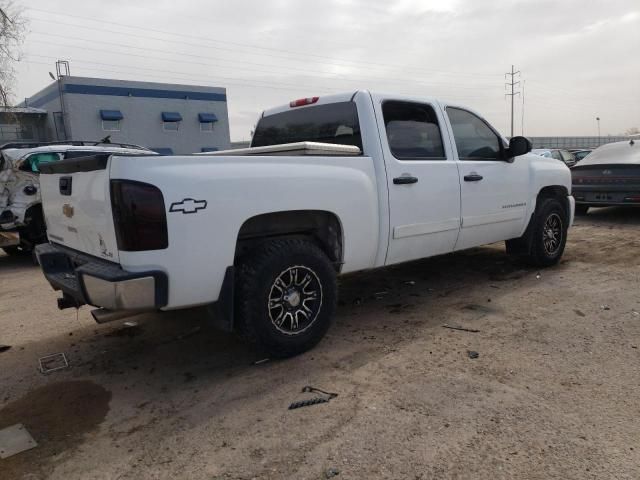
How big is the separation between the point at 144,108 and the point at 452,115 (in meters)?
28.4

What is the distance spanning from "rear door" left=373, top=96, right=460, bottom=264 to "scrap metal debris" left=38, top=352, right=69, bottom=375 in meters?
2.67

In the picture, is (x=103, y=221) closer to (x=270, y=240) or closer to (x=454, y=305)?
(x=270, y=240)

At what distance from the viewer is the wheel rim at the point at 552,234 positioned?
6.02 metres

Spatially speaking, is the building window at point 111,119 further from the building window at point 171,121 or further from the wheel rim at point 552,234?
the wheel rim at point 552,234

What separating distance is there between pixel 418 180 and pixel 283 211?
142 cm

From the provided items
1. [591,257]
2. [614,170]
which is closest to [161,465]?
[591,257]

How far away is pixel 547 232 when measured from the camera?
6.06 metres

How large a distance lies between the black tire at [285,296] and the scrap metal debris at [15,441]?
1.34 metres

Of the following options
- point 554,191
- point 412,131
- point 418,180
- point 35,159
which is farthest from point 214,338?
point 35,159

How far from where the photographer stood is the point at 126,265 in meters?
2.94

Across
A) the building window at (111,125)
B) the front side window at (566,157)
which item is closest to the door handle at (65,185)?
the front side window at (566,157)

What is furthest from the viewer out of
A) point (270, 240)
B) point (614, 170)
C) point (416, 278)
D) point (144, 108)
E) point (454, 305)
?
point (144, 108)

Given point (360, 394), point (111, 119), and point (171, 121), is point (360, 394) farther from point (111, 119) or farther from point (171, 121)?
point (171, 121)

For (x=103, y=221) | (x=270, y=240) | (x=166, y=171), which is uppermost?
(x=166, y=171)
